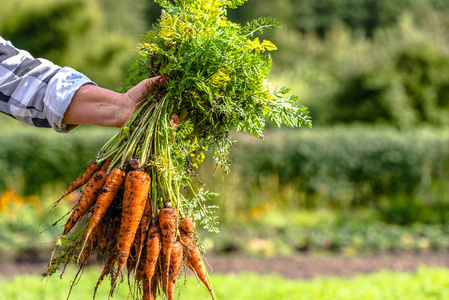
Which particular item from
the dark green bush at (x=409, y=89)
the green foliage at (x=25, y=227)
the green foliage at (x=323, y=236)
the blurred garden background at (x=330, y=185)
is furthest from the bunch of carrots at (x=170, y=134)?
the dark green bush at (x=409, y=89)

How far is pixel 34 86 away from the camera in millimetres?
1979

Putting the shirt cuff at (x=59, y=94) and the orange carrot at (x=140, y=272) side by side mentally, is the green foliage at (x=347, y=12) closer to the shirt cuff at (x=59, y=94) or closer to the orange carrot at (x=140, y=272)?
the shirt cuff at (x=59, y=94)

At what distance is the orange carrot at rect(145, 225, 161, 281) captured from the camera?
178cm

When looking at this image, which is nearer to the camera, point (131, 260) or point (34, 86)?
point (131, 260)

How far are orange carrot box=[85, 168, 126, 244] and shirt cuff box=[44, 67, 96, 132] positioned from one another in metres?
0.40

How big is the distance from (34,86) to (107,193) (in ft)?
2.05

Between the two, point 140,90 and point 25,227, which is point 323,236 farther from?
point 140,90

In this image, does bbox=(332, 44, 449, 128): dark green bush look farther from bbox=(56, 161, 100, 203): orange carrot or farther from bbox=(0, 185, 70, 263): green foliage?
bbox=(56, 161, 100, 203): orange carrot

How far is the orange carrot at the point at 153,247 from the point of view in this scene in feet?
5.83

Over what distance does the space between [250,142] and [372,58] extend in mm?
6640

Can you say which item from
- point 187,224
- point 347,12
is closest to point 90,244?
point 187,224

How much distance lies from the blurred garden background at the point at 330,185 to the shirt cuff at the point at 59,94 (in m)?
0.82

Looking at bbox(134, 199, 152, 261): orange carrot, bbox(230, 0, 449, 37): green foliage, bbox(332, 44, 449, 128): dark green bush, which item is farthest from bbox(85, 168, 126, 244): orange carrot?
bbox(230, 0, 449, 37): green foliage

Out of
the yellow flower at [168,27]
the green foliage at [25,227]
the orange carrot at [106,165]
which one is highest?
the yellow flower at [168,27]
